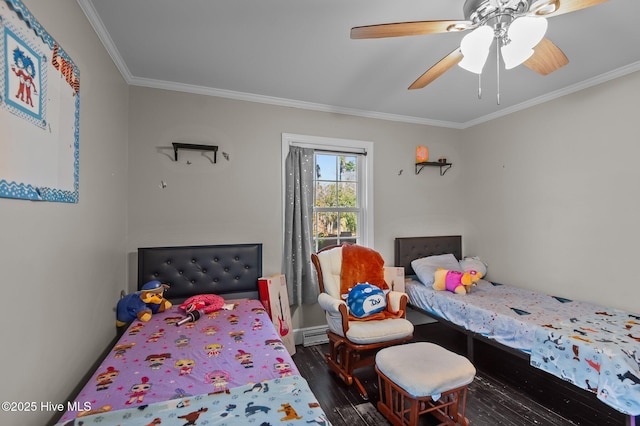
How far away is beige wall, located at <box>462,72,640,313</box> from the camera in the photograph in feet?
8.34

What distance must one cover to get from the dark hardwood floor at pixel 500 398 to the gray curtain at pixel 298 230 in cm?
66

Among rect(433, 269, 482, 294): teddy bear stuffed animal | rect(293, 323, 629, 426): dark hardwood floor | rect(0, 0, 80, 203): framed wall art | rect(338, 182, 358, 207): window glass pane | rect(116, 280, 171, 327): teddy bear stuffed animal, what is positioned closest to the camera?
rect(0, 0, 80, 203): framed wall art

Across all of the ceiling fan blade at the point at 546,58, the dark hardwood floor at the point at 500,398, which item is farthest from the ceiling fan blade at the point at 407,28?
the dark hardwood floor at the point at 500,398

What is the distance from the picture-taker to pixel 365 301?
99.7 inches

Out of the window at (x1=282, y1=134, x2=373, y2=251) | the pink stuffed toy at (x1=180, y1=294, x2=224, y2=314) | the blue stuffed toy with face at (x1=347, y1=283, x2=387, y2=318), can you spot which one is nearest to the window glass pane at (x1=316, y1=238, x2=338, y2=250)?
the window at (x1=282, y1=134, x2=373, y2=251)

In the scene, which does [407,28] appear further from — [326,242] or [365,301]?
[326,242]

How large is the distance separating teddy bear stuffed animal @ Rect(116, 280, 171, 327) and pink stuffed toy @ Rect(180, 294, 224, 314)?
0.69 ft

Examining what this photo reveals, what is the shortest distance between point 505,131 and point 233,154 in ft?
10.4

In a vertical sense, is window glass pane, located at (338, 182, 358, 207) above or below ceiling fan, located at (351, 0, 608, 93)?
below

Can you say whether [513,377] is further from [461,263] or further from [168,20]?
[168,20]

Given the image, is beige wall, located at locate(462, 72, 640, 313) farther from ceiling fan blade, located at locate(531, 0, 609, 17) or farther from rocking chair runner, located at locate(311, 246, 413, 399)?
ceiling fan blade, located at locate(531, 0, 609, 17)

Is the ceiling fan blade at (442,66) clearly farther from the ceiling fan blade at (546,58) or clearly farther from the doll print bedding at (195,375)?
the doll print bedding at (195,375)

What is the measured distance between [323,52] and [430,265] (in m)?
2.57

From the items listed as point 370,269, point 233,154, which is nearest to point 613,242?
point 370,269
